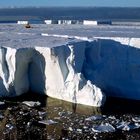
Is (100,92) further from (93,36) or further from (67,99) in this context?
(93,36)

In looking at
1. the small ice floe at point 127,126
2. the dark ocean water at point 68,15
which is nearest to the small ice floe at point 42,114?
the small ice floe at point 127,126

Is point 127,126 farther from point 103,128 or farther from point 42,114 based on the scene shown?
point 42,114

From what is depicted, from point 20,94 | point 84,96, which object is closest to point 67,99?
point 84,96

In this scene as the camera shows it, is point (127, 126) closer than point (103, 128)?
No

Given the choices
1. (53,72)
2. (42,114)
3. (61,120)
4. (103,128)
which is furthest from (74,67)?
(103,128)

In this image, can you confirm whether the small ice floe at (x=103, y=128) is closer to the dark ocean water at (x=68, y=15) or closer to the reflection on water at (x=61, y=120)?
the reflection on water at (x=61, y=120)

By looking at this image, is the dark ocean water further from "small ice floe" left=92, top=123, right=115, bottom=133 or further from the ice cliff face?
"small ice floe" left=92, top=123, right=115, bottom=133
